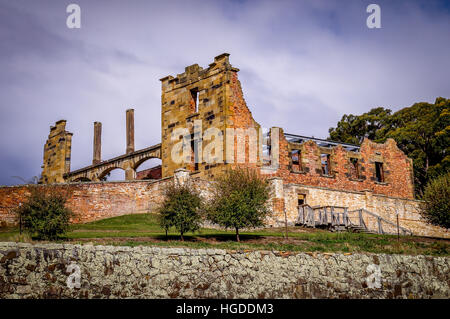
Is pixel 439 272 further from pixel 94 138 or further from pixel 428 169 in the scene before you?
pixel 94 138

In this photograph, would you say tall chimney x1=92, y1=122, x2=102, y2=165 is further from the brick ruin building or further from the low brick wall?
the low brick wall

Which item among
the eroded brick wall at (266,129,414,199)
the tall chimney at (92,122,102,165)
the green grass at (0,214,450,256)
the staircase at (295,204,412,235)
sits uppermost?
the tall chimney at (92,122,102,165)

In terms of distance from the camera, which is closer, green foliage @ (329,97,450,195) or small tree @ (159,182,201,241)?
small tree @ (159,182,201,241)

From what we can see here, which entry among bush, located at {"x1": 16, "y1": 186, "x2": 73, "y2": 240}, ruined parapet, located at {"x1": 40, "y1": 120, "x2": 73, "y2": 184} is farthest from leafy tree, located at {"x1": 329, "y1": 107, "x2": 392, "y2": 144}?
bush, located at {"x1": 16, "y1": 186, "x2": 73, "y2": 240}

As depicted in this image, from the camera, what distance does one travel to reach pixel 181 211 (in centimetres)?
2089

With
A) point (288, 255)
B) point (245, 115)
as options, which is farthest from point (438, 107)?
point (288, 255)

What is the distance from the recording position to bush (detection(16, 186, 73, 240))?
60.4ft

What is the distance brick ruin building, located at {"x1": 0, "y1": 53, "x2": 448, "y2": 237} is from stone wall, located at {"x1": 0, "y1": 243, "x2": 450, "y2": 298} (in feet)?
30.5

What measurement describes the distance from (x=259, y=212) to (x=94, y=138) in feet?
82.4

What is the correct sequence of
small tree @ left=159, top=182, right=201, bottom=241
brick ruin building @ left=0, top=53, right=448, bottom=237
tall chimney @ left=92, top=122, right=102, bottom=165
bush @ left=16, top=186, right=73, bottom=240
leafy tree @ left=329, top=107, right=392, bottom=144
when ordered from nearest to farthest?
1. bush @ left=16, top=186, right=73, bottom=240
2. small tree @ left=159, top=182, right=201, bottom=241
3. brick ruin building @ left=0, top=53, right=448, bottom=237
4. tall chimney @ left=92, top=122, right=102, bottom=165
5. leafy tree @ left=329, top=107, right=392, bottom=144

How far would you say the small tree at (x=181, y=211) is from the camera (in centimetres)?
2078

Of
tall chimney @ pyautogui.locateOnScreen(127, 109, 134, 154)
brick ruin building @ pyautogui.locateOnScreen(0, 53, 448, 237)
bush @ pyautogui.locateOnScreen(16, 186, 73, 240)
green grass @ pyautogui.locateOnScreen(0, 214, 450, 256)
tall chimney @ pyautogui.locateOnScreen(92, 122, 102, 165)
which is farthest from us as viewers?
tall chimney @ pyautogui.locateOnScreen(92, 122, 102, 165)

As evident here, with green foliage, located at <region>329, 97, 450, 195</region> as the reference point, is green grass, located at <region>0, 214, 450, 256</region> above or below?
below

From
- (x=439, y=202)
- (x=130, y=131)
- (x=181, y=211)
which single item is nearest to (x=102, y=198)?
(x=181, y=211)
